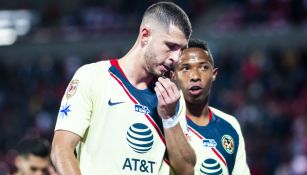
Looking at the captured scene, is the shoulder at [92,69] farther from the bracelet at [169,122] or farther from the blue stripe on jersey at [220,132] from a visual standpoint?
the blue stripe on jersey at [220,132]

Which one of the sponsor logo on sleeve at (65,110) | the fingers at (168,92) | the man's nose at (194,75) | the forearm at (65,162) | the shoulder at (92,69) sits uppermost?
the man's nose at (194,75)

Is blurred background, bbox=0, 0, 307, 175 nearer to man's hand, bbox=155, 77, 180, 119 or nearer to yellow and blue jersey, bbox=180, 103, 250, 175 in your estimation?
yellow and blue jersey, bbox=180, 103, 250, 175

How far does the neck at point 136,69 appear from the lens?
16.4 feet

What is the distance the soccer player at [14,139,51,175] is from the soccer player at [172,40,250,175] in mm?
1572

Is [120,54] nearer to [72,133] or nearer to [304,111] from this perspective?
[304,111]

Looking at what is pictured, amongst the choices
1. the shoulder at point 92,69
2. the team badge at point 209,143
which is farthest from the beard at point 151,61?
the team badge at point 209,143

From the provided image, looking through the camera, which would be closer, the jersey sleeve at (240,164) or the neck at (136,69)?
the neck at (136,69)

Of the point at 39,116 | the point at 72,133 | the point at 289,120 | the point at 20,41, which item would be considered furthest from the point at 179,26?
the point at 20,41

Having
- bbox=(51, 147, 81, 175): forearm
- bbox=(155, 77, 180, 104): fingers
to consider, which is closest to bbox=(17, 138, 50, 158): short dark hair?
bbox=(51, 147, 81, 175): forearm

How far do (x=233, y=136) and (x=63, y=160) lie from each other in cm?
218

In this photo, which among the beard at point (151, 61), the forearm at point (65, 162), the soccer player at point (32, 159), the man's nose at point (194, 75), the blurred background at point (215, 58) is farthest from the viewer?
the blurred background at point (215, 58)

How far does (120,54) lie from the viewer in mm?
22062

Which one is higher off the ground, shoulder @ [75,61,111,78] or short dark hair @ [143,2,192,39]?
short dark hair @ [143,2,192,39]

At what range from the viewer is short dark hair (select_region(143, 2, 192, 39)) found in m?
4.89
